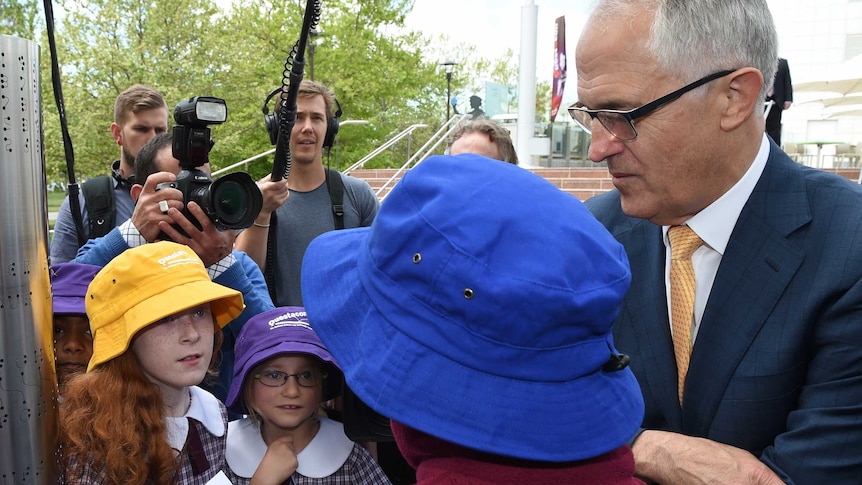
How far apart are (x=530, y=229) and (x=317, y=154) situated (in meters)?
3.21

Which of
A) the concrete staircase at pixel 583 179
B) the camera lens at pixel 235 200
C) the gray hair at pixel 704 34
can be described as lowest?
the concrete staircase at pixel 583 179

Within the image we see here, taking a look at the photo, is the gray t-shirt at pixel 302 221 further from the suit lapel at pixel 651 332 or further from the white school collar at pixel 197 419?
the suit lapel at pixel 651 332

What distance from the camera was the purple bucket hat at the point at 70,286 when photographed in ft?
7.30

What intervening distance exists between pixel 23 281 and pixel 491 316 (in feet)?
2.82

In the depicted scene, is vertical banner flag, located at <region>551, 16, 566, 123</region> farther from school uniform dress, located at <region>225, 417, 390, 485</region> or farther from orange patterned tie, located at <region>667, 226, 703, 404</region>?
orange patterned tie, located at <region>667, 226, 703, 404</region>

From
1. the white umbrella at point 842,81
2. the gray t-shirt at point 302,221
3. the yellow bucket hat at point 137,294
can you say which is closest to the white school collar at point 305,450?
the yellow bucket hat at point 137,294

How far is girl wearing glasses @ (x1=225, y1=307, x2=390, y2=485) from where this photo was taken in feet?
7.23

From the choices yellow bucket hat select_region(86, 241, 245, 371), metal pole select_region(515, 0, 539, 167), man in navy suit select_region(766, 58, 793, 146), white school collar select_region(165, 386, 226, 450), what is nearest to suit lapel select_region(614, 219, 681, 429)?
yellow bucket hat select_region(86, 241, 245, 371)

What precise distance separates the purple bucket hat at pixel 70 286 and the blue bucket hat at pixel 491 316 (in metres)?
1.63

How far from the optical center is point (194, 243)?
241 cm

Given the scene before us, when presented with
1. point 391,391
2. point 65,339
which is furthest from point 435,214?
point 65,339

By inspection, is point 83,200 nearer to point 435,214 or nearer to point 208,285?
point 208,285

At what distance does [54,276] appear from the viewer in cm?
234

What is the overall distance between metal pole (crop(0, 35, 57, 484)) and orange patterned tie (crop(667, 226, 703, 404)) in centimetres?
137
